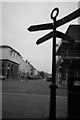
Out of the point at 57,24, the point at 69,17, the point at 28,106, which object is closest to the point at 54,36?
the point at 57,24

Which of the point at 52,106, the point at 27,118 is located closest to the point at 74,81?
the point at 52,106

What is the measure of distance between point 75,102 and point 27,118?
219 centimetres

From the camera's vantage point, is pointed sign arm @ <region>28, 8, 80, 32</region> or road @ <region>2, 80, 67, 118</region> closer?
pointed sign arm @ <region>28, 8, 80, 32</region>

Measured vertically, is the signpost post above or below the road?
above

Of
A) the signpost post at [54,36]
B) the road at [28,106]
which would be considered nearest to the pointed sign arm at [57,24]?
the signpost post at [54,36]

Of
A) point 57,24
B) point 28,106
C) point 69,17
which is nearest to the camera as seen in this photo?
point 69,17

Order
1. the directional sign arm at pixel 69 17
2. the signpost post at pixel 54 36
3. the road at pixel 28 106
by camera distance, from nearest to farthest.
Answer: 1. the directional sign arm at pixel 69 17
2. the signpost post at pixel 54 36
3. the road at pixel 28 106

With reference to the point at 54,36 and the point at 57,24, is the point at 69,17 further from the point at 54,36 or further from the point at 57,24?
the point at 54,36

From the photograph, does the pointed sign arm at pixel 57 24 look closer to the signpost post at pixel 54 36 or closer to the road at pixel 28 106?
the signpost post at pixel 54 36

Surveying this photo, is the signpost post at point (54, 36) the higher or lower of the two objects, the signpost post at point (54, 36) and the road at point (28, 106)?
the higher

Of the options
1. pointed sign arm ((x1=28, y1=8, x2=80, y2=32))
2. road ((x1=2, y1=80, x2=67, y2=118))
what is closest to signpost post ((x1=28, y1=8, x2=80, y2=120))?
pointed sign arm ((x1=28, y1=8, x2=80, y2=32))

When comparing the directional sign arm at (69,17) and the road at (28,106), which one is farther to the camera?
the road at (28,106)

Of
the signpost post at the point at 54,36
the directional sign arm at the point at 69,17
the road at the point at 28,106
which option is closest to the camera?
the directional sign arm at the point at 69,17

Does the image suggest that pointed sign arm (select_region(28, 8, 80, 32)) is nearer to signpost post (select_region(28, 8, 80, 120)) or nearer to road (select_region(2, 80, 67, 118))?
signpost post (select_region(28, 8, 80, 120))
